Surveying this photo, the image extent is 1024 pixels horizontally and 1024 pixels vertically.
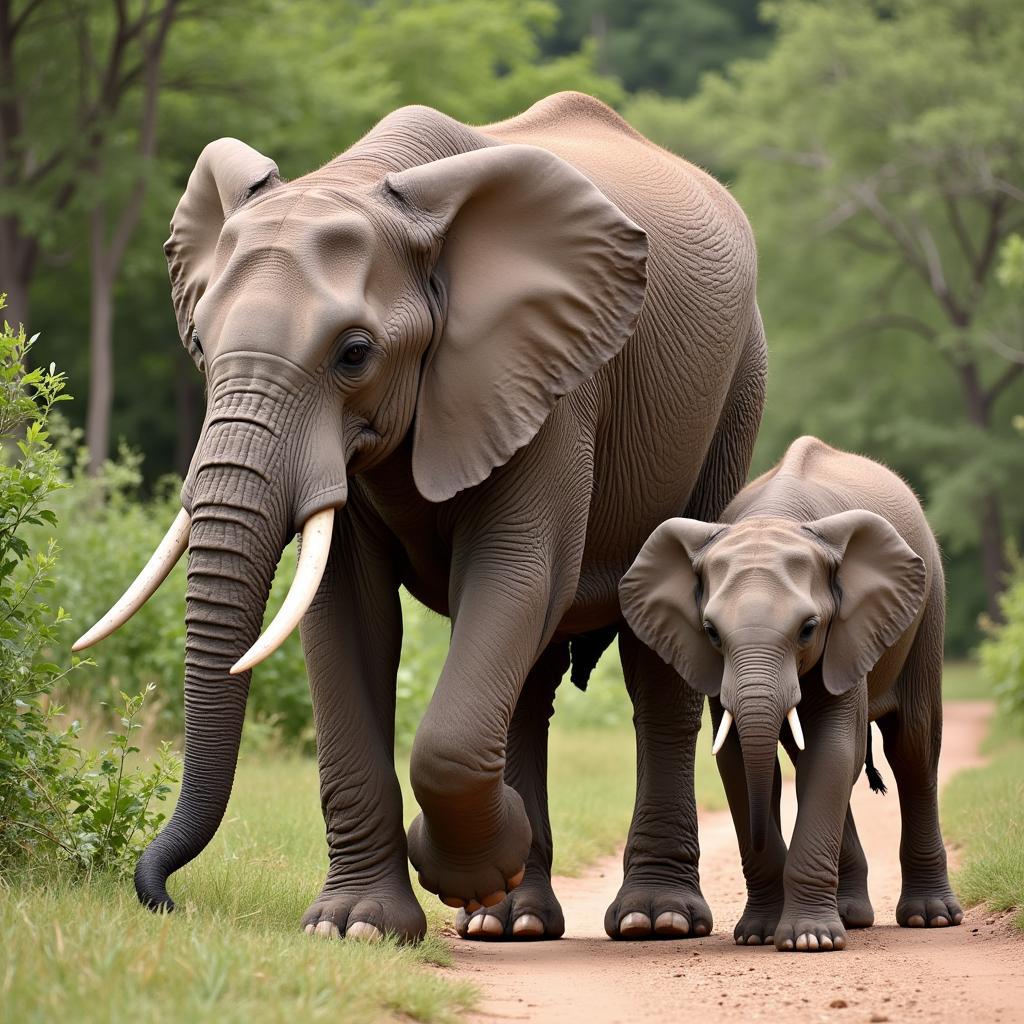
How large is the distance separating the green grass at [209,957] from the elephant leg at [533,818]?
11.4 inches

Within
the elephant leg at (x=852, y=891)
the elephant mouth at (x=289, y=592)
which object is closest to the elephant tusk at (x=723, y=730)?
the elephant leg at (x=852, y=891)

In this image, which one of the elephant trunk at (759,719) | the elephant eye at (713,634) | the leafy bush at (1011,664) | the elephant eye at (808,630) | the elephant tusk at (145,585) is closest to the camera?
Answer: the elephant tusk at (145,585)

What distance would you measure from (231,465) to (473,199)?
1501 millimetres

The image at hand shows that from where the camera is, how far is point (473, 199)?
6.64m

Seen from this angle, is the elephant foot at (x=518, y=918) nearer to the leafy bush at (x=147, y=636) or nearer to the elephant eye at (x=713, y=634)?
the elephant eye at (x=713, y=634)

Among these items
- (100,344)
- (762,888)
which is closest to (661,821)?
Result: (762,888)

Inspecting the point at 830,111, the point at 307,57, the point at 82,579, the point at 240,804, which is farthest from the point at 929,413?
the point at 240,804

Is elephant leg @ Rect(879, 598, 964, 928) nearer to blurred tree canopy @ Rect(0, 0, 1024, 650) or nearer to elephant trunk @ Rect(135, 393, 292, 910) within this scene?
elephant trunk @ Rect(135, 393, 292, 910)

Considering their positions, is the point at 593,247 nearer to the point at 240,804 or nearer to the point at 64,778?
the point at 64,778

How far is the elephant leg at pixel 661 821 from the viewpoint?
8086mm

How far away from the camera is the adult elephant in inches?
229

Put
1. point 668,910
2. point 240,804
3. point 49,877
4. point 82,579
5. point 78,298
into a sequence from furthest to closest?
1. point 78,298
2. point 82,579
3. point 240,804
4. point 668,910
5. point 49,877

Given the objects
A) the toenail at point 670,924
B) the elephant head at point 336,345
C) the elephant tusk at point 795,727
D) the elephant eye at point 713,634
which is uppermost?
the elephant head at point 336,345

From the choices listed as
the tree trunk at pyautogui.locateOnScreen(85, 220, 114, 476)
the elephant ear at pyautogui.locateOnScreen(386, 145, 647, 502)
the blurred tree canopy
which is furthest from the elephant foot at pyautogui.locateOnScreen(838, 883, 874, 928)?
the blurred tree canopy
